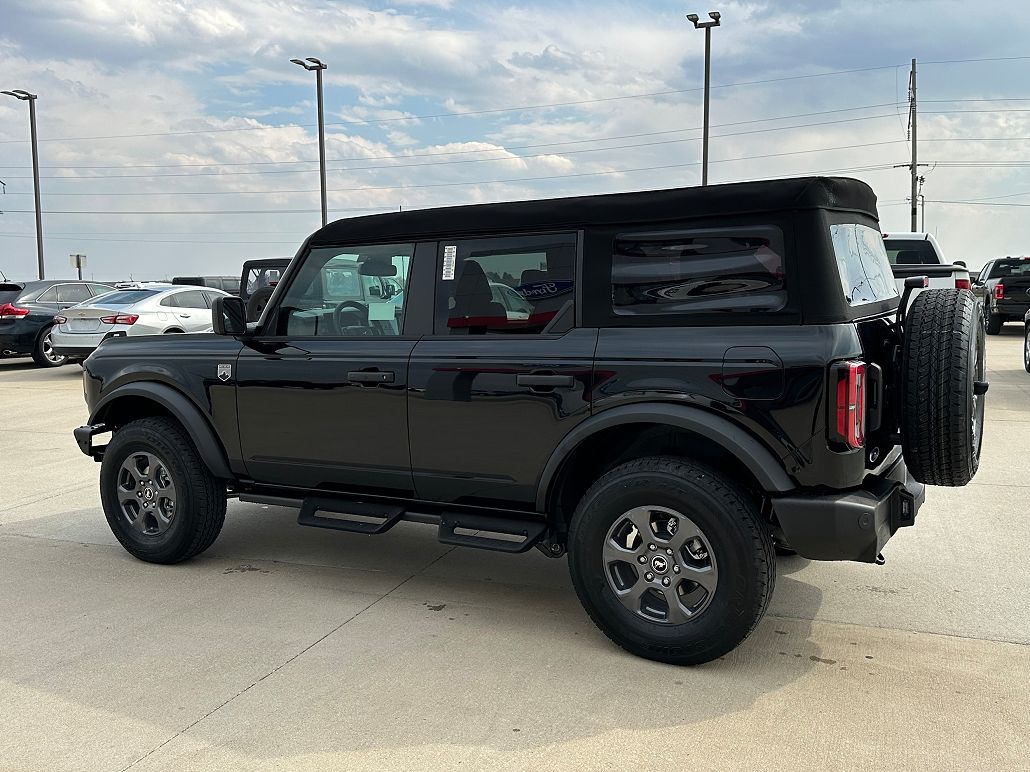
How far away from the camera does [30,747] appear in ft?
10.2

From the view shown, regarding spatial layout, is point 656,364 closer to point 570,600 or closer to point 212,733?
point 570,600

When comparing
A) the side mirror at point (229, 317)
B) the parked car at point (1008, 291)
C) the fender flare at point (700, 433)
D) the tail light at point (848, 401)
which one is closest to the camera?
the tail light at point (848, 401)

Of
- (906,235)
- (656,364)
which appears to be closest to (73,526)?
(656,364)

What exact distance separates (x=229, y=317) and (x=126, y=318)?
1113 cm

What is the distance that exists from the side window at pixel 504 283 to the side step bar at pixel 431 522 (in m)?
0.86

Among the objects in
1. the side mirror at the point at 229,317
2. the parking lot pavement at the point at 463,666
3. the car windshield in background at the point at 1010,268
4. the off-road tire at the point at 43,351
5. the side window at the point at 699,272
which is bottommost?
the parking lot pavement at the point at 463,666

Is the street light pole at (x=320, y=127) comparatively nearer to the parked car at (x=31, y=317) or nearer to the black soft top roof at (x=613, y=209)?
the parked car at (x=31, y=317)

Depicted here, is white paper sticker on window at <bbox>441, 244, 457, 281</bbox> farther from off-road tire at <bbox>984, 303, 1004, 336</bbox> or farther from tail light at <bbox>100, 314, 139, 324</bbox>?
off-road tire at <bbox>984, 303, 1004, 336</bbox>

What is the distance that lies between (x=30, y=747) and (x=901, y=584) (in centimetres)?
390

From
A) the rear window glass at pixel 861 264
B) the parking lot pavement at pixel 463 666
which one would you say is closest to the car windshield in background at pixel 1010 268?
the parking lot pavement at pixel 463 666

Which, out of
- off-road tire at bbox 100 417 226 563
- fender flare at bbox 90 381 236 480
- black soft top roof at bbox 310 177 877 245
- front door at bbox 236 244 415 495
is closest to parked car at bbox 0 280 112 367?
off-road tire at bbox 100 417 226 563

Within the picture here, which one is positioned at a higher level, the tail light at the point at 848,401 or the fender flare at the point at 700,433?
the tail light at the point at 848,401

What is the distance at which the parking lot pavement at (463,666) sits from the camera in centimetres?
307

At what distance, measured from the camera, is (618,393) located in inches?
149
